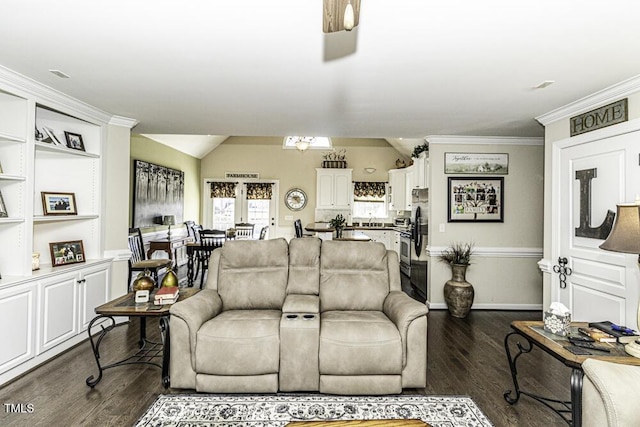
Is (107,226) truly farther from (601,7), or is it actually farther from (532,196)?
(532,196)

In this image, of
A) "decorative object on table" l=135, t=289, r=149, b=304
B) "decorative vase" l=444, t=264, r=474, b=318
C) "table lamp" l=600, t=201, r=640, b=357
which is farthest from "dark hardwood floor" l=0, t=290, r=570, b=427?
"table lamp" l=600, t=201, r=640, b=357

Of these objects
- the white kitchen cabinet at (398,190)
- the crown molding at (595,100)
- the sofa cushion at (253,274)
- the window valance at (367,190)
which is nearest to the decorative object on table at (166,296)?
the sofa cushion at (253,274)

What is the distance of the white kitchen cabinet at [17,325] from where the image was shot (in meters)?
2.65

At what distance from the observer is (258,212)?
9.45m

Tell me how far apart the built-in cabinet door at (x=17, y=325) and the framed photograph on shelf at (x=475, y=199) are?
4856 mm

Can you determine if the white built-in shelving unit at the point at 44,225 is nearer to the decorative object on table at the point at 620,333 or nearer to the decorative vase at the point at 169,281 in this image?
the decorative vase at the point at 169,281

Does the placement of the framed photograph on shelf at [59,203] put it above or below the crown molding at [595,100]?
below

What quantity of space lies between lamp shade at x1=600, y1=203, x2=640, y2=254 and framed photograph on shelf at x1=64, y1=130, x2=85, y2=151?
4.85 m

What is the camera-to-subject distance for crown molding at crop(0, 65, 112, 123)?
2.79 metres

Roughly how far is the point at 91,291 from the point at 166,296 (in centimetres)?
143

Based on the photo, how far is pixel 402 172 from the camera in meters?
8.47

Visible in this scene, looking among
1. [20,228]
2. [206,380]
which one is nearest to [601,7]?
[206,380]

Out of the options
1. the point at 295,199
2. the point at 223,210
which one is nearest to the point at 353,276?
the point at 295,199

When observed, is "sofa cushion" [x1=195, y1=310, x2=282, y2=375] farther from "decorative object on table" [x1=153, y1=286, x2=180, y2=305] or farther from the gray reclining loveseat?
"decorative object on table" [x1=153, y1=286, x2=180, y2=305]
